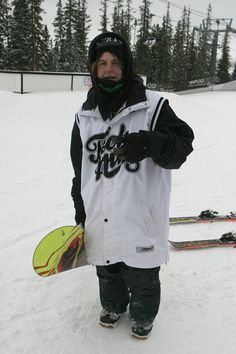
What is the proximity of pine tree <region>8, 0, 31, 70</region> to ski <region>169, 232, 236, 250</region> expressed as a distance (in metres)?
41.4

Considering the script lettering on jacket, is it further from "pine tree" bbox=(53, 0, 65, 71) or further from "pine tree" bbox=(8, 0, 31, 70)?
"pine tree" bbox=(53, 0, 65, 71)

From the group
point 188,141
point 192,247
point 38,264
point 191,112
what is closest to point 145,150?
point 188,141

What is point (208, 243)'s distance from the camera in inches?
177

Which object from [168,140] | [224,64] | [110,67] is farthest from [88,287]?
[224,64]

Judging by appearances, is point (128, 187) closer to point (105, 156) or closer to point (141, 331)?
point (105, 156)

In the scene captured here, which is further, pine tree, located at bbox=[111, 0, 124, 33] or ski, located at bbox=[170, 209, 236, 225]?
pine tree, located at bbox=[111, 0, 124, 33]

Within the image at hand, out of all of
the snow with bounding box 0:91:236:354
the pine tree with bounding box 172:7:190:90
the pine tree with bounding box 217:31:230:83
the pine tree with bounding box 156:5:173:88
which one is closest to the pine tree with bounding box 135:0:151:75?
the pine tree with bounding box 156:5:173:88

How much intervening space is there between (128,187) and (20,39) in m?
44.7

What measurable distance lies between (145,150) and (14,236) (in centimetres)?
329

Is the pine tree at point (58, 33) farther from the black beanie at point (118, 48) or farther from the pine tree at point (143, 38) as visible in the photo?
the black beanie at point (118, 48)

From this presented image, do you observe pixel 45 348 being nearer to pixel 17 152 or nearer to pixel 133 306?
pixel 133 306

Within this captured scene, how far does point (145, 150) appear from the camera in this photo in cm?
222

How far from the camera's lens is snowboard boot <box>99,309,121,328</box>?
304cm

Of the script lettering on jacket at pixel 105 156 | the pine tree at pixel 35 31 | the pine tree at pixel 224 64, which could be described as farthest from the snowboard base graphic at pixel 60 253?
the pine tree at pixel 224 64
